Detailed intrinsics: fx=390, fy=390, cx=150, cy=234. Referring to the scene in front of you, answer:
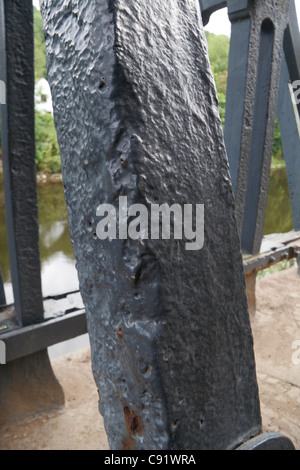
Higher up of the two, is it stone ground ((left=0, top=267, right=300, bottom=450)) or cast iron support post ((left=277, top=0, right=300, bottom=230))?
cast iron support post ((left=277, top=0, right=300, bottom=230))

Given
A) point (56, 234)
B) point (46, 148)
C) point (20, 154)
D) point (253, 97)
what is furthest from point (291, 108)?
point (46, 148)

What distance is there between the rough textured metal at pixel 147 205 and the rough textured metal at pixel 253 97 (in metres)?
2.16

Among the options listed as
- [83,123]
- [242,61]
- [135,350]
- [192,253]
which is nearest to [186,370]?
[135,350]

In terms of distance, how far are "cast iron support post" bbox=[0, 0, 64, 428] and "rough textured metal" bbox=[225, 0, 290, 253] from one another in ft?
4.87

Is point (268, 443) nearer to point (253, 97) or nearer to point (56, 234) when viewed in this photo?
point (253, 97)

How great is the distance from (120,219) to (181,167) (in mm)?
141

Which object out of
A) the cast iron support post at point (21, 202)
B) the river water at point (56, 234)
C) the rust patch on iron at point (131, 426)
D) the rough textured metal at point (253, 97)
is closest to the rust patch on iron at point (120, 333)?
the rust patch on iron at point (131, 426)

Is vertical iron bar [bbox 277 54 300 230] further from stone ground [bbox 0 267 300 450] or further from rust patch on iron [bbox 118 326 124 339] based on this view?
rust patch on iron [bbox 118 326 124 339]

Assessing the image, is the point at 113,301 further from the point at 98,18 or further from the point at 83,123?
the point at 98,18

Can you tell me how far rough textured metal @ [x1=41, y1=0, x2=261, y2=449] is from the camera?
62 cm

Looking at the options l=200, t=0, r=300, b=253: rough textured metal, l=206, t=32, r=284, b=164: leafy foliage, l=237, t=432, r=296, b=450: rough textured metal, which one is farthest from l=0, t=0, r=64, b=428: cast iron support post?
l=206, t=32, r=284, b=164: leafy foliage

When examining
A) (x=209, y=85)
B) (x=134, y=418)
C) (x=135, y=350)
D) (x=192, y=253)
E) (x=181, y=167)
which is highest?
(x=209, y=85)

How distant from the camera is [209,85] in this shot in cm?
74

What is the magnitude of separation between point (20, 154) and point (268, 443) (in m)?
1.72
